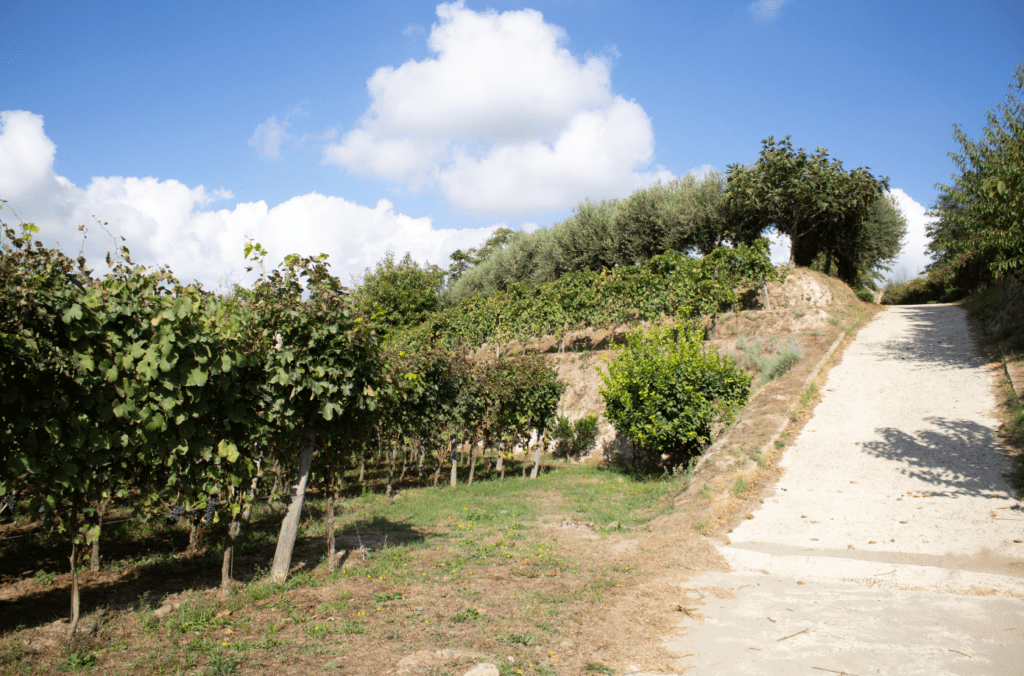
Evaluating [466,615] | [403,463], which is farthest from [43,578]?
[403,463]

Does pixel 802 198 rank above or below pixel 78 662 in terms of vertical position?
above

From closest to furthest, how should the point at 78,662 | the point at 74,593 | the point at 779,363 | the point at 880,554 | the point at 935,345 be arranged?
1. the point at 78,662
2. the point at 74,593
3. the point at 880,554
4. the point at 779,363
5. the point at 935,345

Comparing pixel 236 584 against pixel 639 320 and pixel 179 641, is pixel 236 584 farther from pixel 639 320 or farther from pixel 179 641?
pixel 639 320

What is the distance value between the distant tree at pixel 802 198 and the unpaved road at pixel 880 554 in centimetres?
1209

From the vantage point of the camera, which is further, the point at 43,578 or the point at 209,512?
the point at 209,512

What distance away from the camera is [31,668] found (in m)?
3.80

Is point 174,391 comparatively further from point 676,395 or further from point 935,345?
point 935,345

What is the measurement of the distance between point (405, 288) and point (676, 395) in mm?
26784

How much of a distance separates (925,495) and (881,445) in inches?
79.5

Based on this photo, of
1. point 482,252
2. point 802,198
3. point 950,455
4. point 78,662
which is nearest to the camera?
point 78,662

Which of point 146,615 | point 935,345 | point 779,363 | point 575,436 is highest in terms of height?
point 935,345

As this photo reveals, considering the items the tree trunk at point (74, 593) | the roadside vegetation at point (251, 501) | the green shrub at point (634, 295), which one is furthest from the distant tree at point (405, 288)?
the tree trunk at point (74, 593)

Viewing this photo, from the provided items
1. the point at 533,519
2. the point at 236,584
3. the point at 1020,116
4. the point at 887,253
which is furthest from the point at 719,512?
the point at 887,253

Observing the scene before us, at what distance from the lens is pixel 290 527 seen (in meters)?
5.82
